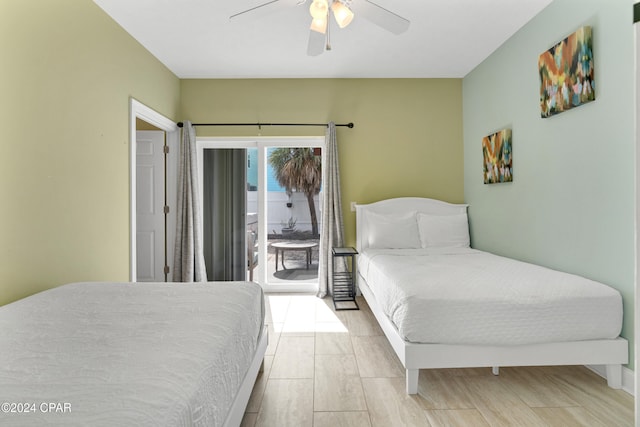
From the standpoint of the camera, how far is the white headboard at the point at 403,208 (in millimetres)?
4016

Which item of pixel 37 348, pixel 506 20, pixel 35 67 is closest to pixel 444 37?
pixel 506 20

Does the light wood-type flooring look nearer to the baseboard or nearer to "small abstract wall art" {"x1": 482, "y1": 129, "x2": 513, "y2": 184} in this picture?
the baseboard

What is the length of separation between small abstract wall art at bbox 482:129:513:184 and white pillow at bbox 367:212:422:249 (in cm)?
91

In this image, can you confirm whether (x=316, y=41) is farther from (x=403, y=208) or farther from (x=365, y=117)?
(x=403, y=208)

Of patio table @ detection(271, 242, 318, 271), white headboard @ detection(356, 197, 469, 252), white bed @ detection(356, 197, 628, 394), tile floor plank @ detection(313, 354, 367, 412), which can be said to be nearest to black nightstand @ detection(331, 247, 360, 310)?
white headboard @ detection(356, 197, 469, 252)

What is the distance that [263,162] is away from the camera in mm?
4266

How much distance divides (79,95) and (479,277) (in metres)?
2.93

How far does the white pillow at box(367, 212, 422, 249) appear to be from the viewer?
148 inches

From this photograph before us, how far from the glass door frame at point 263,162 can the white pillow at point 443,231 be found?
4.53ft

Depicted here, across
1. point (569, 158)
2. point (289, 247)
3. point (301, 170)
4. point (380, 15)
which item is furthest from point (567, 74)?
point (289, 247)

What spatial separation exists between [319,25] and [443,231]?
8.24 feet

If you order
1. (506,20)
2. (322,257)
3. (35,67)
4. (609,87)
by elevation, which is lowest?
Answer: (322,257)

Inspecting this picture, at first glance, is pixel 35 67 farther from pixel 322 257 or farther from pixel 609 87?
pixel 609 87

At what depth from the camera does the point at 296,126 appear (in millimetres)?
4195
